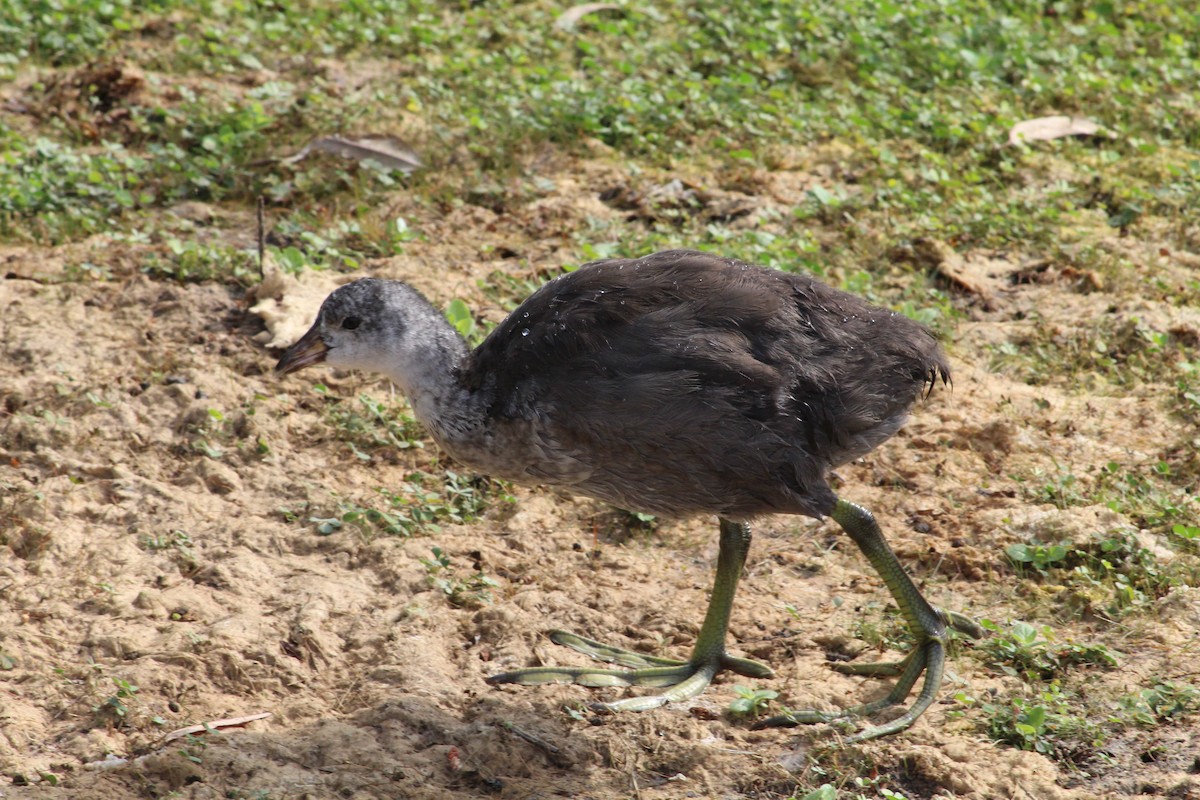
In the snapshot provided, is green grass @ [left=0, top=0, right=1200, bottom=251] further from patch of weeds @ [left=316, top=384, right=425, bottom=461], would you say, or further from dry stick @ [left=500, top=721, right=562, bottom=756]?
dry stick @ [left=500, top=721, right=562, bottom=756]

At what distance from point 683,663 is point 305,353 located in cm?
171

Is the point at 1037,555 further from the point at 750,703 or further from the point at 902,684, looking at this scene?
the point at 750,703

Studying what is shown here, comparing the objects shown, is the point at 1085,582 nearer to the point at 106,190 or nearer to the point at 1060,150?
the point at 1060,150

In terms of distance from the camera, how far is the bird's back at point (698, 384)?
4098mm

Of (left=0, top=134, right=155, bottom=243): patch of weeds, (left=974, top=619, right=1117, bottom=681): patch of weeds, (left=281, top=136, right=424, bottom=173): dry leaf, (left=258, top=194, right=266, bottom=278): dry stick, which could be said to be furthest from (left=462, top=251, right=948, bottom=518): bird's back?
(left=0, top=134, right=155, bottom=243): patch of weeds

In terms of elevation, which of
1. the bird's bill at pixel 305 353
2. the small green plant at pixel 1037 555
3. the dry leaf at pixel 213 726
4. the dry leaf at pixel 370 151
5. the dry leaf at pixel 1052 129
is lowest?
the dry leaf at pixel 213 726

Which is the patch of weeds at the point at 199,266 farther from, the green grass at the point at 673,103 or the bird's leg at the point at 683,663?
the bird's leg at the point at 683,663

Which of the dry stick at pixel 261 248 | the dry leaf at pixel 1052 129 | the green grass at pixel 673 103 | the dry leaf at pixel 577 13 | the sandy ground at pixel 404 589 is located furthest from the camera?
the dry leaf at pixel 577 13

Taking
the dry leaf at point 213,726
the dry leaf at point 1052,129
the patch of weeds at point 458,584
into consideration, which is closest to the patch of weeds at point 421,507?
the patch of weeds at point 458,584

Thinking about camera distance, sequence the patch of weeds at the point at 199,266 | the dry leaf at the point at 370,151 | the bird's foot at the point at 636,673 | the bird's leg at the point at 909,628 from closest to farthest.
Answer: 1. the bird's leg at the point at 909,628
2. the bird's foot at the point at 636,673
3. the patch of weeds at the point at 199,266
4. the dry leaf at the point at 370,151

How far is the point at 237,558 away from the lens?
4.73 metres

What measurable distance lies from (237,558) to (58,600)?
1.96 feet

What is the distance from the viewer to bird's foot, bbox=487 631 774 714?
4320mm

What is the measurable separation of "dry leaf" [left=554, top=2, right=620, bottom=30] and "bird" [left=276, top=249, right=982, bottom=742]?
4.18m
